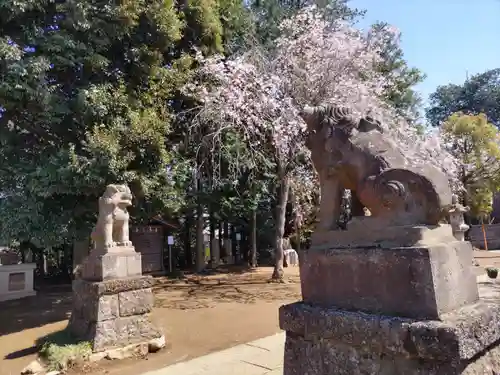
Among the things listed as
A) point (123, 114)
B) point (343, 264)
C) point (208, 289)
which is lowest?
point (208, 289)

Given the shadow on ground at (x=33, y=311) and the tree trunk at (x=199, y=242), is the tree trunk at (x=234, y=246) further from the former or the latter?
the shadow on ground at (x=33, y=311)

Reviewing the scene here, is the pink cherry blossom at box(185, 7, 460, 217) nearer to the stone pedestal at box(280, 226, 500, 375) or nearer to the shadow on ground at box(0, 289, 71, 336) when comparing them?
the shadow on ground at box(0, 289, 71, 336)

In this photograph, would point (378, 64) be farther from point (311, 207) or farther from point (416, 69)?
point (311, 207)

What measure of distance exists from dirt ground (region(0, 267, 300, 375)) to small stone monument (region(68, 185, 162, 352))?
1.41 feet

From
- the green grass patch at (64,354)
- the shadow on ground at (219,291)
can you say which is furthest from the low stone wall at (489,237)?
the green grass patch at (64,354)

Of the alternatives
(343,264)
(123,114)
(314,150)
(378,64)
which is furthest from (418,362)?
(378,64)

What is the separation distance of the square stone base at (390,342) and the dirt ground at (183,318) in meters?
3.66

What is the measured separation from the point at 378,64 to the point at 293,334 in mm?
11382

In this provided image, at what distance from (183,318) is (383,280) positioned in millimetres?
6479

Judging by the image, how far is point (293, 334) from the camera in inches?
97.7

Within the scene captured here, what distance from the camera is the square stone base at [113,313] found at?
5652 mm

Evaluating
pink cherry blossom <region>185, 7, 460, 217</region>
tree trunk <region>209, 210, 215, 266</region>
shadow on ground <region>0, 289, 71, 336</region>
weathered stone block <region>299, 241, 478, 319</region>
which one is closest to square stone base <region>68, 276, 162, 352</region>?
shadow on ground <region>0, 289, 71, 336</region>

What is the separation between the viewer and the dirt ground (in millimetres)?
5691

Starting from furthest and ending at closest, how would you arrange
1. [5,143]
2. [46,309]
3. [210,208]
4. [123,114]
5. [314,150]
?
[210,208], [46,309], [123,114], [5,143], [314,150]
